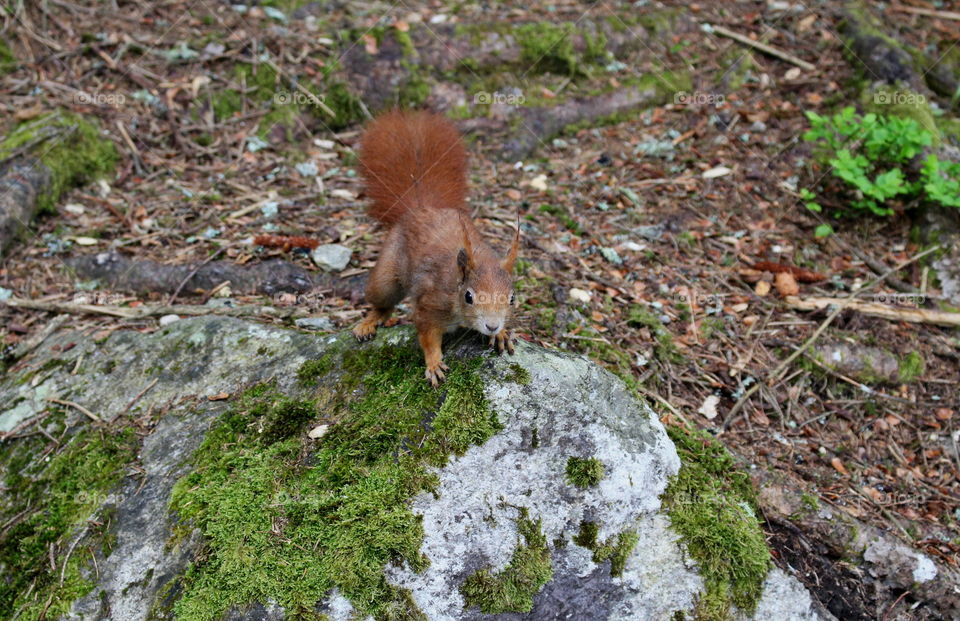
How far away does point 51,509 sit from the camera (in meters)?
2.84

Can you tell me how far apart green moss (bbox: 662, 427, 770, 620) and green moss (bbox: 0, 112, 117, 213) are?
15.6 ft

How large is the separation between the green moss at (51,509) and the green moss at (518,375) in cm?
171

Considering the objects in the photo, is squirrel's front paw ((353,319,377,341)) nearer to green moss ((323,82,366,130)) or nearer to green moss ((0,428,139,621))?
green moss ((0,428,139,621))

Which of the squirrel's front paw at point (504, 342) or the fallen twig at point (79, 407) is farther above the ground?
the squirrel's front paw at point (504, 342)

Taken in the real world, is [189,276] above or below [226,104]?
below

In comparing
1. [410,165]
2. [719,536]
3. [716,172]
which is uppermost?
[410,165]

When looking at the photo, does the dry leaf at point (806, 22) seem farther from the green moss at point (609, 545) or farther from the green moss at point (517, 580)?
the green moss at point (517, 580)

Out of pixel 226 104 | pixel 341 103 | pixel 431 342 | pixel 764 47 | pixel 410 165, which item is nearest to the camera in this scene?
pixel 431 342

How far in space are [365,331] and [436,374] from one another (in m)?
0.63

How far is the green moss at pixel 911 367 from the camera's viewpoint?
4078 millimetres

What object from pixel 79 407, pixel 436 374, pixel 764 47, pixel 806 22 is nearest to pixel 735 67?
pixel 764 47

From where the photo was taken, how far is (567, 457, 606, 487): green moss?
2.61 metres

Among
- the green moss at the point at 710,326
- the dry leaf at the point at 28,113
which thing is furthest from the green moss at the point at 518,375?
the dry leaf at the point at 28,113

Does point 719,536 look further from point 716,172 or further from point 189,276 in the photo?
point 716,172
